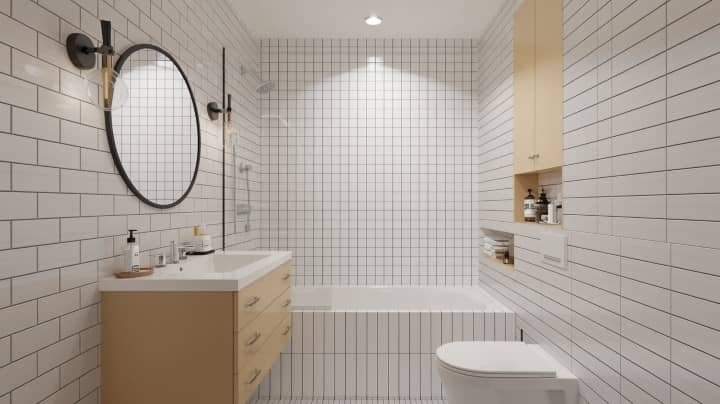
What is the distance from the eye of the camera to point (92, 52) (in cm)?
139

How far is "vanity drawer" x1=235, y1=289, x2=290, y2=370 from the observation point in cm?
156

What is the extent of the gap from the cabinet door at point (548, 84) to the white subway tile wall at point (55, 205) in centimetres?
201

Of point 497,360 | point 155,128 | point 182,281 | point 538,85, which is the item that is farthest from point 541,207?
point 155,128

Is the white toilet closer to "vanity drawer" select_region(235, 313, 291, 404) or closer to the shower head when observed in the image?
"vanity drawer" select_region(235, 313, 291, 404)

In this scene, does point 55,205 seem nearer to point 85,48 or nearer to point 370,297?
point 85,48

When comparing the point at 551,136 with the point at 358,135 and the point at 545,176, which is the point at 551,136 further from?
the point at 358,135

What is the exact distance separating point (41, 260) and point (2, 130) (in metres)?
0.39

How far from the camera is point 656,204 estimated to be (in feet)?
4.48

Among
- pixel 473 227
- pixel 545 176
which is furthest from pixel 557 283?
pixel 473 227

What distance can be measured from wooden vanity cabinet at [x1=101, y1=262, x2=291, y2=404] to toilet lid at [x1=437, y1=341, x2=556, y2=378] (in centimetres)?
102

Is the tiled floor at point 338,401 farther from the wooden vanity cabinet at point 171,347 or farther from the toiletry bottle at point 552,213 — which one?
the toiletry bottle at point 552,213

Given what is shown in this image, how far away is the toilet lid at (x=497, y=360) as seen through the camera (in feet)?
6.08

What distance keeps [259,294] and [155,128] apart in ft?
2.92

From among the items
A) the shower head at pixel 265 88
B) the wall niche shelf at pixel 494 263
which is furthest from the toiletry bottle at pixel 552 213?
the shower head at pixel 265 88
